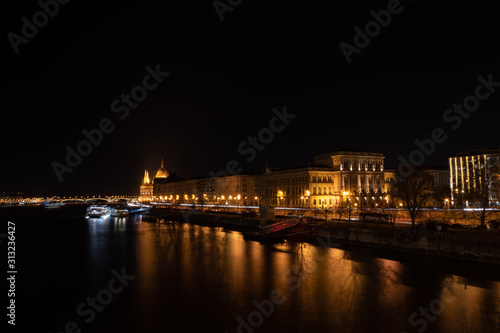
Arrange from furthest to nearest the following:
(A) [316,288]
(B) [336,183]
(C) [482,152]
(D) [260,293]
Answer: (C) [482,152]
(B) [336,183]
(A) [316,288]
(D) [260,293]

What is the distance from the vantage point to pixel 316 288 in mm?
27609

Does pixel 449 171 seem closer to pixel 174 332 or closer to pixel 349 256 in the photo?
pixel 349 256

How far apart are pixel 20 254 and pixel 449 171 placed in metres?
112

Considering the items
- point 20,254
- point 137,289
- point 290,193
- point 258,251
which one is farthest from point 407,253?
point 290,193

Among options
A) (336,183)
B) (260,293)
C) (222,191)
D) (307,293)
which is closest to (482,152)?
(336,183)

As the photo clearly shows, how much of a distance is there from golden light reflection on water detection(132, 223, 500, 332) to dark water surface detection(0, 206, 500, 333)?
6 centimetres

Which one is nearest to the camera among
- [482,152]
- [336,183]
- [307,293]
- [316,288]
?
[307,293]

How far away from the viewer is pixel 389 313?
22.4m

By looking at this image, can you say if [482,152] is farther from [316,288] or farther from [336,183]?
[316,288]

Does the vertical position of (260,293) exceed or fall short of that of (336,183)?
it falls short

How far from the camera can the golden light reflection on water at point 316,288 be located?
21.5 m

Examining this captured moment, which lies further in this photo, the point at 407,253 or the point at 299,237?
the point at 299,237

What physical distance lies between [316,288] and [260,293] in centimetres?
391

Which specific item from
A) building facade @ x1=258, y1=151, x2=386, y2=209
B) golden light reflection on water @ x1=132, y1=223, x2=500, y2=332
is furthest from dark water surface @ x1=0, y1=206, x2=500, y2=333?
building facade @ x1=258, y1=151, x2=386, y2=209
